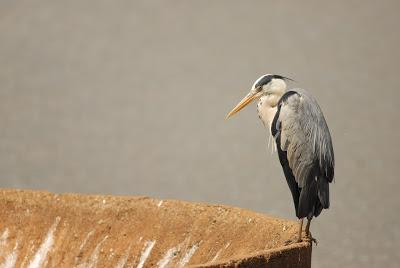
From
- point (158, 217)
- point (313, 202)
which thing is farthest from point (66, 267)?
point (313, 202)

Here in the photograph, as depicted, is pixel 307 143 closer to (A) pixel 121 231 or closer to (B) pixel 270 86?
(B) pixel 270 86

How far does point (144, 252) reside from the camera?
2.18 m

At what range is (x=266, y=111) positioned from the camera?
2.28 metres

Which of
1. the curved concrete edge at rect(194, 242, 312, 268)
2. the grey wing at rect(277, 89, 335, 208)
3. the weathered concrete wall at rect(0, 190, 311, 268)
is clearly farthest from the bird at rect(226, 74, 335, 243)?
the curved concrete edge at rect(194, 242, 312, 268)

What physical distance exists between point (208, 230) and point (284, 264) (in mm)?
465

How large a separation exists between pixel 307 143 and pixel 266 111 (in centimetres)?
24

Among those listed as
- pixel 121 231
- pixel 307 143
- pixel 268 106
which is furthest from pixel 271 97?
pixel 121 231

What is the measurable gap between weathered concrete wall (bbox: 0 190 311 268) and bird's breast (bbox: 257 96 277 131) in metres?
0.27

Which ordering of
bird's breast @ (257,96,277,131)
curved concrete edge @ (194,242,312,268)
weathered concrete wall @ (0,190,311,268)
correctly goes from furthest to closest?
bird's breast @ (257,96,277,131)
weathered concrete wall @ (0,190,311,268)
curved concrete edge @ (194,242,312,268)

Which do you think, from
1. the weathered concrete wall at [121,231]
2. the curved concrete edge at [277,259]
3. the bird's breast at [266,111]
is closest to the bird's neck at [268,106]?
the bird's breast at [266,111]

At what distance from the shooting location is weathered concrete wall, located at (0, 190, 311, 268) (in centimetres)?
205

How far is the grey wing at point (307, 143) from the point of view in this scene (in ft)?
6.78

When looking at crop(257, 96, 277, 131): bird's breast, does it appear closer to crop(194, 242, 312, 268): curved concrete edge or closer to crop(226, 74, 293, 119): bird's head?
crop(226, 74, 293, 119): bird's head

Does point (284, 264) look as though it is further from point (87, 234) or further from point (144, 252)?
point (87, 234)
